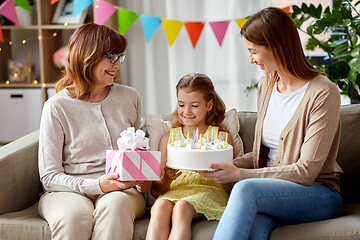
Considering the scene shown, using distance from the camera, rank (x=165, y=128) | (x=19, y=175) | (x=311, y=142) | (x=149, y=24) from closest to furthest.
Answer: (x=311, y=142) < (x=19, y=175) < (x=165, y=128) < (x=149, y=24)

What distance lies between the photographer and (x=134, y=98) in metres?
2.41

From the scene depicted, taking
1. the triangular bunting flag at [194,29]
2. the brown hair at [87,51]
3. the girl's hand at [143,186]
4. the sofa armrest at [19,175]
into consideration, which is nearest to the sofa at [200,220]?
the sofa armrest at [19,175]

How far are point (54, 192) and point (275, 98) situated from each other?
0.99 metres

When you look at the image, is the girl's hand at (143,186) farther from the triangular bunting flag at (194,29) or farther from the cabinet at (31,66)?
the cabinet at (31,66)

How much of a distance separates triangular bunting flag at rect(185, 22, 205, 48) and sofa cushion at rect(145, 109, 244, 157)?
1.33 m

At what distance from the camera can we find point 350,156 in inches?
93.0

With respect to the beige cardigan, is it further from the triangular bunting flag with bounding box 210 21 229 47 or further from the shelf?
the shelf

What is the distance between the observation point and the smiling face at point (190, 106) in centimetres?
235

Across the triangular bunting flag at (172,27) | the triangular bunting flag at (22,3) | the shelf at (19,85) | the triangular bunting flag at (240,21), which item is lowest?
the shelf at (19,85)

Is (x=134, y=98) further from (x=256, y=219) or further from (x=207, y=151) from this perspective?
(x=256, y=219)

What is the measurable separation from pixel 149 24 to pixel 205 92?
4.83 feet

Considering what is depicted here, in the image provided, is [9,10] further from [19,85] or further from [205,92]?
[205,92]

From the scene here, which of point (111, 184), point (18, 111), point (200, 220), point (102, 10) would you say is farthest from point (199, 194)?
point (18, 111)

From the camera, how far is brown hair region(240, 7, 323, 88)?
6.58 feet
